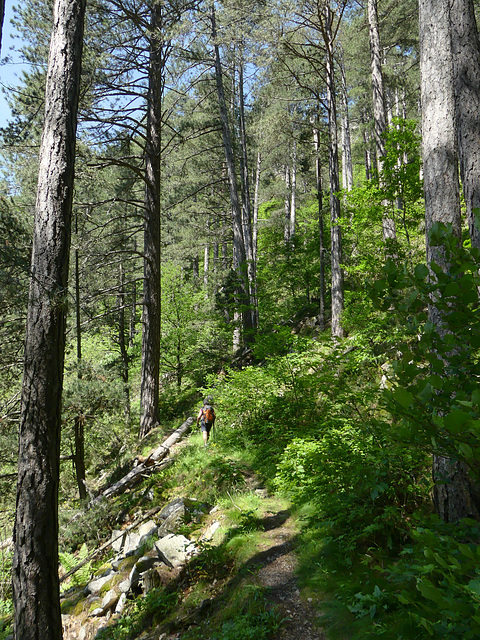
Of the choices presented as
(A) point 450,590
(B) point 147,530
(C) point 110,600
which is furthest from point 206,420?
(A) point 450,590

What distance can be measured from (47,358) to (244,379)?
179 inches

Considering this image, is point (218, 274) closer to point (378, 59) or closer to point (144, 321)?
point (144, 321)

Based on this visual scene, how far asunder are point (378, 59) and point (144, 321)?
950 centimetres

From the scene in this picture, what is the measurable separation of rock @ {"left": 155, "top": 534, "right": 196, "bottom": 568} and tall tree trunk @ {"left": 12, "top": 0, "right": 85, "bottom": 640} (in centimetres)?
140

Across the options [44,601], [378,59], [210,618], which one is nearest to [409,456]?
[210,618]

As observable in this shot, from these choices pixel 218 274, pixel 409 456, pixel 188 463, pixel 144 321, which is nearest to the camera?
pixel 409 456

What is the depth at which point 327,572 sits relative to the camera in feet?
11.1

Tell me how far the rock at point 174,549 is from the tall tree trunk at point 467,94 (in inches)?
195

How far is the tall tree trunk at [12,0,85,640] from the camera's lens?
11.1ft

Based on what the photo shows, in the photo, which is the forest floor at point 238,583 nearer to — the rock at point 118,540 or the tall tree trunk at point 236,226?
the rock at point 118,540

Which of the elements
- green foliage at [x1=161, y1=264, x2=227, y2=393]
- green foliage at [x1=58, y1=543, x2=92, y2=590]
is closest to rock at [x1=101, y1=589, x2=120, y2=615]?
green foliage at [x1=58, y1=543, x2=92, y2=590]

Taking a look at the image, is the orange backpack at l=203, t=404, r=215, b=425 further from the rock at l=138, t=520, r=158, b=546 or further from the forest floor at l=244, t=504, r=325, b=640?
the forest floor at l=244, t=504, r=325, b=640

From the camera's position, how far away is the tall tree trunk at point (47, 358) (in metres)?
3.38

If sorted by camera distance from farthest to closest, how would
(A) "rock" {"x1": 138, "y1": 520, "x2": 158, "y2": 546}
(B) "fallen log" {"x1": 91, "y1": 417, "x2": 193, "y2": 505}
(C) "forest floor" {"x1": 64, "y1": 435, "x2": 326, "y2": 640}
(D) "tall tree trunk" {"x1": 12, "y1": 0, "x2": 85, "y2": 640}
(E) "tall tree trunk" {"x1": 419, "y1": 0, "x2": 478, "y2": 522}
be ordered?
1. (B) "fallen log" {"x1": 91, "y1": 417, "x2": 193, "y2": 505}
2. (A) "rock" {"x1": 138, "y1": 520, "x2": 158, "y2": 546}
3. (E) "tall tree trunk" {"x1": 419, "y1": 0, "x2": 478, "y2": 522}
4. (D) "tall tree trunk" {"x1": 12, "y1": 0, "x2": 85, "y2": 640}
5. (C) "forest floor" {"x1": 64, "y1": 435, "x2": 326, "y2": 640}
